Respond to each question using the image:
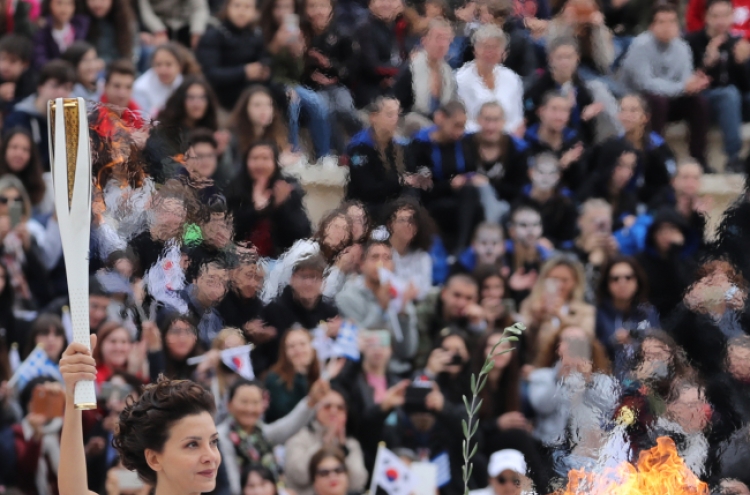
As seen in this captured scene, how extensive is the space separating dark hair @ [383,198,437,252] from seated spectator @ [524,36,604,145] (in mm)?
1430

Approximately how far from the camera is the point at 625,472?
435 centimetres

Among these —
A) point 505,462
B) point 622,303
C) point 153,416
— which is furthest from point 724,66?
point 153,416

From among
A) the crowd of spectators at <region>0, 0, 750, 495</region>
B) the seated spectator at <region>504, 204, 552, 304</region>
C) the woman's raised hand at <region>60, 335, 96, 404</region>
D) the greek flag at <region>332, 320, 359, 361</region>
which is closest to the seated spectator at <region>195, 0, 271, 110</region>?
the crowd of spectators at <region>0, 0, 750, 495</region>

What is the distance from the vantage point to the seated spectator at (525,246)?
31.5 ft

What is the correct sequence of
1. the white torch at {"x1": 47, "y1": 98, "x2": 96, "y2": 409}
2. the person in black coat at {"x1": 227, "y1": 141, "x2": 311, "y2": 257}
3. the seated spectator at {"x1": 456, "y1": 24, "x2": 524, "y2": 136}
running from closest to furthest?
1. the white torch at {"x1": 47, "y1": 98, "x2": 96, "y2": 409}
2. the person in black coat at {"x1": 227, "y1": 141, "x2": 311, "y2": 257}
3. the seated spectator at {"x1": 456, "y1": 24, "x2": 524, "y2": 136}

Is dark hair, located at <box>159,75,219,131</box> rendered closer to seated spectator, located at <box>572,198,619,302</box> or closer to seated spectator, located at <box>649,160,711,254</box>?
seated spectator, located at <box>572,198,619,302</box>

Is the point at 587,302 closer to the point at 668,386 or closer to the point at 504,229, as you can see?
the point at 504,229

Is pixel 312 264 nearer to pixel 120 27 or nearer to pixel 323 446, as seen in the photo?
pixel 323 446

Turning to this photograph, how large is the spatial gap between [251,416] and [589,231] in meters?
3.03

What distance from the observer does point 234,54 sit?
10.5 meters

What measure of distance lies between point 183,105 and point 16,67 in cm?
122

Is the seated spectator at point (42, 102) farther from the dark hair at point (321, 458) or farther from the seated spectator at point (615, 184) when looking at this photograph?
the seated spectator at point (615, 184)

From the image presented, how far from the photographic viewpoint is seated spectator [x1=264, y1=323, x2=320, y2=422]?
8.30m

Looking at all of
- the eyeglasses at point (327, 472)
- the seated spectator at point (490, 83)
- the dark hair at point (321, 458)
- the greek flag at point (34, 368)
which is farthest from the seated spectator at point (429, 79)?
the greek flag at point (34, 368)
